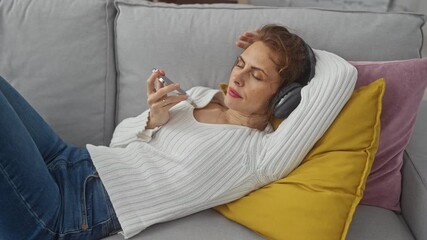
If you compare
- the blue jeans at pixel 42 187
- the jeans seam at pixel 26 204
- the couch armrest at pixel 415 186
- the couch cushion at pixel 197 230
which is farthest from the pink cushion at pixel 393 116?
the jeans seam at pixel 26 204

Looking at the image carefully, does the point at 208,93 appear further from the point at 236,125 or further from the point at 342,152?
the point at 342,152

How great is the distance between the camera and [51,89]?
1.42 meters

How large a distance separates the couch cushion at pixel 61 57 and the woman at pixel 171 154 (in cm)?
18

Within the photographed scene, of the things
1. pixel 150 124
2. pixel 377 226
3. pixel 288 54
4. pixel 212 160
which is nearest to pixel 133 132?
pixel 150 124

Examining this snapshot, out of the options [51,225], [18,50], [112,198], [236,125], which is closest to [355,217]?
[236,125]

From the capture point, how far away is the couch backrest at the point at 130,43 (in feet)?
4.44

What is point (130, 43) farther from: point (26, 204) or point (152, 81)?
point (26, 204)

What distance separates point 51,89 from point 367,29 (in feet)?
3.41

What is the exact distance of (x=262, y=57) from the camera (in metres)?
1.18

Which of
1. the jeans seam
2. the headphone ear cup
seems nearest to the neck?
the headphone ear cup

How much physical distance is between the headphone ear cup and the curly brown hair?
0.04m

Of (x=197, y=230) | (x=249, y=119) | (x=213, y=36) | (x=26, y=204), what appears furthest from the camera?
(x=213, y=36)

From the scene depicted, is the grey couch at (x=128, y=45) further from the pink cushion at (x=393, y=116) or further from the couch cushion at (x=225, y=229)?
the couch cushion at (x=225, y=229)

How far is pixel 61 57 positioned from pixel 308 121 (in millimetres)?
830
